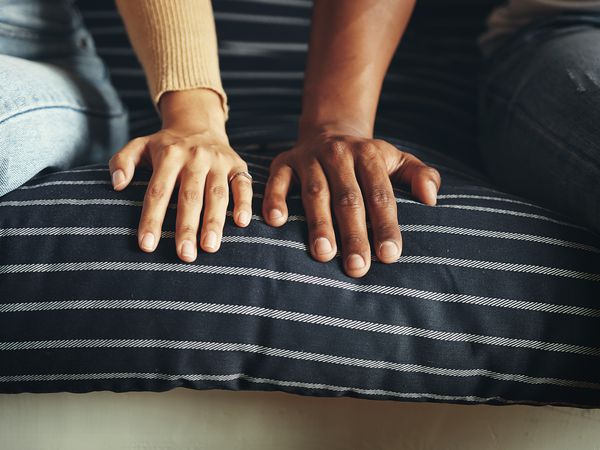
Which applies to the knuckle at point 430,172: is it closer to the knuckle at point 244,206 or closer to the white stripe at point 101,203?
the white stripe at point 101,203

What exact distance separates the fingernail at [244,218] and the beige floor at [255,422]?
0.18 metres

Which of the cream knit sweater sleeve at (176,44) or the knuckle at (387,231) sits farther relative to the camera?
the cream knit sweater sleeve at (176,44)

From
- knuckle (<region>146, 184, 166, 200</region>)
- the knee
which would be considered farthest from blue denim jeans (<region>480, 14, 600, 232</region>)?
knuckle (<region>146, 184, 166, 200</region>)

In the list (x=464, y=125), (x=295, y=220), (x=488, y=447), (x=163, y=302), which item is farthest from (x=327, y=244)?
(x=464, y=125)

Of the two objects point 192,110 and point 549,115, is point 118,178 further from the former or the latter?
point 549,115

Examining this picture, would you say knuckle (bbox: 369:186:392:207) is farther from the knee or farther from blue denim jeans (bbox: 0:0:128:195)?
blue denim jeans (bbox: 0:0:128:195)

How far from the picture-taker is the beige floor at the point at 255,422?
0.60 m

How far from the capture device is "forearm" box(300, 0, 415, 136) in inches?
28.5

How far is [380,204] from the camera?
57cm

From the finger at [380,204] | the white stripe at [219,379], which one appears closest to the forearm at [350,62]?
the finger at [380,204]

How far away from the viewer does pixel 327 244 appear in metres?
0.54

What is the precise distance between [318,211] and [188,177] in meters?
0.13

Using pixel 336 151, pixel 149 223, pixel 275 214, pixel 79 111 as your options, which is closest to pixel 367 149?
pixel 336 151

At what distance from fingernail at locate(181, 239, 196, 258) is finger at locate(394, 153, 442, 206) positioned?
23cm
